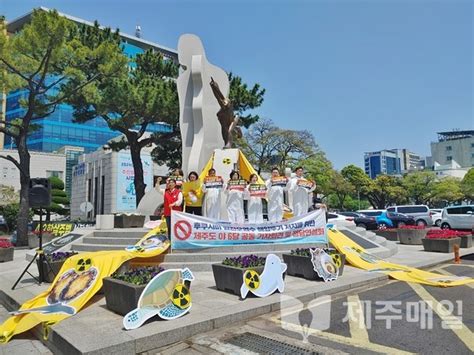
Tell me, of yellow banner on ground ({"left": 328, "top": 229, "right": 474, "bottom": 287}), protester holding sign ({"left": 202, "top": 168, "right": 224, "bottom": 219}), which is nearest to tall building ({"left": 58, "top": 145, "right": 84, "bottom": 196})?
protester holding sign ({"left": 202, "top": 168, "right": 224, "bottom": 219})

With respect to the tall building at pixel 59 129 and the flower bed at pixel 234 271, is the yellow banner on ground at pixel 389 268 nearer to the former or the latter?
the flower bed at pixel 234 271

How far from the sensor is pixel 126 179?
47.9 metres

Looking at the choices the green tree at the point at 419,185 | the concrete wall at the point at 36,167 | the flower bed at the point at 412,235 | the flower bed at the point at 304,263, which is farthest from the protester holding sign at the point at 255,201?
the green tree at the point at 419,185

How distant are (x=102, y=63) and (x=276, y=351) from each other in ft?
59.9

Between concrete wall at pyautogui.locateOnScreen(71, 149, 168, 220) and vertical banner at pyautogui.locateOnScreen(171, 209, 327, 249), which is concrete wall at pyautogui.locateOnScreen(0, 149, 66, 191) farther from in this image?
vertical banner at pyautogui.locateOnScreen(171, 209, 327, 249)

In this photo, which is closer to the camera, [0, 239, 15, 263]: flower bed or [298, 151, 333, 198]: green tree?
[0, 239, 15, 263]: flower bed

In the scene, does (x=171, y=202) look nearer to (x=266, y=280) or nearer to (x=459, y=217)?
(x=266, y=280)

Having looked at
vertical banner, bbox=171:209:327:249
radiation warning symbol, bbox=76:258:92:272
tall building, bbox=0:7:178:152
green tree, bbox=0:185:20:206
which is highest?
tall building, bbox=0:7:178:152

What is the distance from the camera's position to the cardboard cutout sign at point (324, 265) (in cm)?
802

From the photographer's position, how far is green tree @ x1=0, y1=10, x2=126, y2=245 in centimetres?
1662

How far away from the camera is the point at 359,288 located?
7.83 metres

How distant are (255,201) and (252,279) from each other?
15.4ft

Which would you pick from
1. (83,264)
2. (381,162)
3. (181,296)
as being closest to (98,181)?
(83,264)

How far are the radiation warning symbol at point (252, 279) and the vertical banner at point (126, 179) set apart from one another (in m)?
42.2
